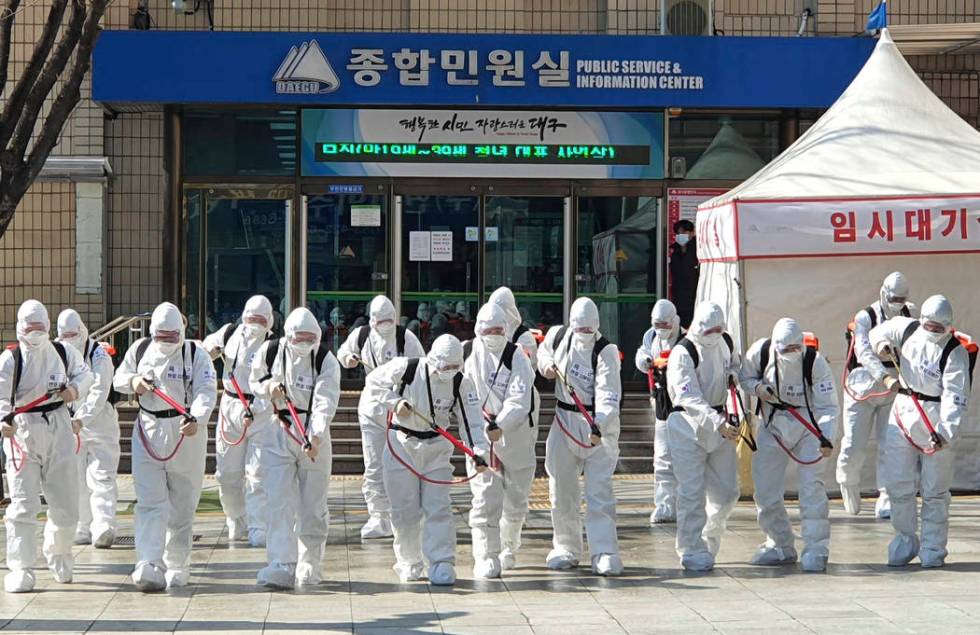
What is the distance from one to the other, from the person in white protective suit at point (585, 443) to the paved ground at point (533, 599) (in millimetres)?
278

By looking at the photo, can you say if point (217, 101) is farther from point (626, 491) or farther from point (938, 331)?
point (938, 331)

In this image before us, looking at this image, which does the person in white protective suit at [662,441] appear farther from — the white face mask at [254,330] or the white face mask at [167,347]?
the white face mask at [167,347]

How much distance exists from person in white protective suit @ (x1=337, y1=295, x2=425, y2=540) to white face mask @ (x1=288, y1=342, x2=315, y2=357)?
65.2 inches

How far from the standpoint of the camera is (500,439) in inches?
435

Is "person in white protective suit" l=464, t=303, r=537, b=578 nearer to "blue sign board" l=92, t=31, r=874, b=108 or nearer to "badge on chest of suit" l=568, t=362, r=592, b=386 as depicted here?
"badge on chest of suit" l=568, t=362, r=592, b=386

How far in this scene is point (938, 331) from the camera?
11.2 m

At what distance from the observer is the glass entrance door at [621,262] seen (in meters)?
19.6

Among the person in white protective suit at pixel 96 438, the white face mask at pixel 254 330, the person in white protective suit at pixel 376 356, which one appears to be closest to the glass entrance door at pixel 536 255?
the person in white protective suit at pixel 376 356

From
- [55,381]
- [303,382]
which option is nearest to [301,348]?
[303,382]

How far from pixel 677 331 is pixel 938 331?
3.64 m

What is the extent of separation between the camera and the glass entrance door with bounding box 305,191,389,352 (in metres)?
19.5

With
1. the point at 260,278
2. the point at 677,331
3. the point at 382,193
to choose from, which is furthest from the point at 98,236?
the point at 677,331

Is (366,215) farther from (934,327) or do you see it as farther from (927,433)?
(927,433)

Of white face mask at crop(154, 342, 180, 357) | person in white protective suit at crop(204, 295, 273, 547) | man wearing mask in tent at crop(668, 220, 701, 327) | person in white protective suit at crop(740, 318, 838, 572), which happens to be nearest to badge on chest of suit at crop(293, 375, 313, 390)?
white face mask at crop(154, 342, 180, 357)
